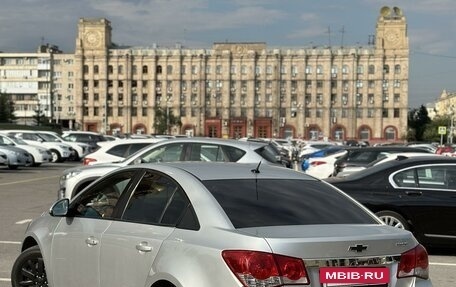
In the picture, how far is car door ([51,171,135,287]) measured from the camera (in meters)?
4.99

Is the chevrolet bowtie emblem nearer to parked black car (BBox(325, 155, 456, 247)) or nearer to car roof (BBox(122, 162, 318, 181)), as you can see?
car roof (BBox(122, 162, 318, 181))

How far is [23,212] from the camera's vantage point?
45.0ft

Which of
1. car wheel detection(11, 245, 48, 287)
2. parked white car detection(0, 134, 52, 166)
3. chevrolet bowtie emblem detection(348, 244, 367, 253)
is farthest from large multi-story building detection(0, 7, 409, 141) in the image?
chevrolet bowtie emblem detection(348, 244, 367, 253)

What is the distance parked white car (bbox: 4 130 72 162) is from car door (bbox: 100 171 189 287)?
30985 mm

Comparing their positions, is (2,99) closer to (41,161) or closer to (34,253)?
(41,161)

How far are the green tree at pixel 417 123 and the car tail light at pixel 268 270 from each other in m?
131

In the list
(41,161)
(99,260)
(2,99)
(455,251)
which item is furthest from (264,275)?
(2,99)

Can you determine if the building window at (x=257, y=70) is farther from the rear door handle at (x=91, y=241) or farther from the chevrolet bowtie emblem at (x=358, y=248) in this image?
the chevrolet bowtie emblem at (x=358, y=248)

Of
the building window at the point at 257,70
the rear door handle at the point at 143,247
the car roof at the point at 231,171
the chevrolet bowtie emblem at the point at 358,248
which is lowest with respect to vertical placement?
the rear door handle at the point at 143,247

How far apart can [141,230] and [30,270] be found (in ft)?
6.65

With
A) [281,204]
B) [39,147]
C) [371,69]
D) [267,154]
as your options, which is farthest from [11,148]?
[371,69]

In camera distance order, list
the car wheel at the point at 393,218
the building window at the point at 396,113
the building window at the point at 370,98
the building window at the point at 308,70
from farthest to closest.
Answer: the building window at the point at 308,70, the building window at the point at 370,98, the building window at the point at 396,113, the car wheel at the point at 393,218

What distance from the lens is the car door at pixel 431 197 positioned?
9258 millimetres

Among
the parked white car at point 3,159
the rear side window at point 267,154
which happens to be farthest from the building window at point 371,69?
the rear side window at point 267,154
